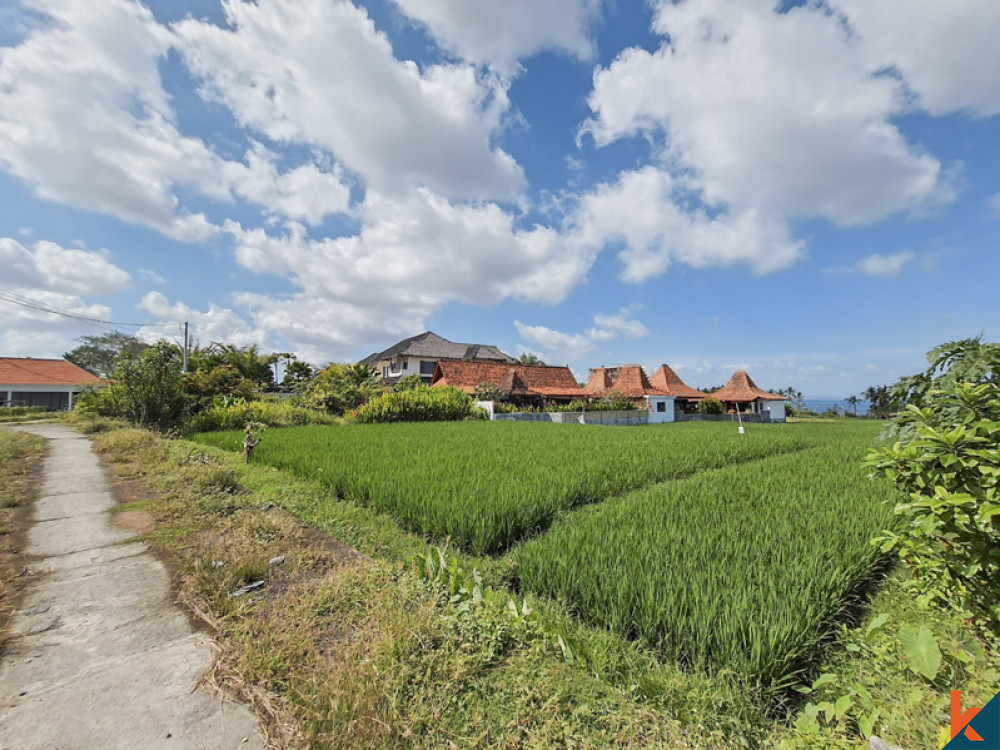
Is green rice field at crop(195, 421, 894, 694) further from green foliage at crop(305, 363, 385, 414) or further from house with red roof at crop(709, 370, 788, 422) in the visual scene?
house with red roof at crop(709, 370, 788, 422)

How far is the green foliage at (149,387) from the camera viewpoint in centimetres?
1130

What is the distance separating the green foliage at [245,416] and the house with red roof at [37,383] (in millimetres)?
16231

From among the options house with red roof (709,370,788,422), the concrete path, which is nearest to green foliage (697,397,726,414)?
house with red roof (709,370,788,422)

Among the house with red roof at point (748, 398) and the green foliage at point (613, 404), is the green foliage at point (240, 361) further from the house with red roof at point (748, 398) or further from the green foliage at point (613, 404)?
the house with red roof at point (748, 398)

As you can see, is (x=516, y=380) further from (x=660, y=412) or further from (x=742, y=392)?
(x=742, y=392)

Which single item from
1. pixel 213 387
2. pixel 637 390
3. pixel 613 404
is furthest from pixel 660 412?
pixel 213 387

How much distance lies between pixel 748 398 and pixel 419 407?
23.8 metres

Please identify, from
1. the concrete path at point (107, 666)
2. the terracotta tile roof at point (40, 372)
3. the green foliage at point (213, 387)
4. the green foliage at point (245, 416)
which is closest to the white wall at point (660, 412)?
the green foliage at point (245, 416)

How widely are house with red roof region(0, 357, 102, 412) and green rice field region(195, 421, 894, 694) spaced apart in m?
27.3

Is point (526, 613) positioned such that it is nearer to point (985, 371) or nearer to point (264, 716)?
point (264, 716)

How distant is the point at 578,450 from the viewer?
352 inches

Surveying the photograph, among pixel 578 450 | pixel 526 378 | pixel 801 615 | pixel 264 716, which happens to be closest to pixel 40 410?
pixel 526 378

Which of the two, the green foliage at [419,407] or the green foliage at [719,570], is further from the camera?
the green foliage at [419,407]

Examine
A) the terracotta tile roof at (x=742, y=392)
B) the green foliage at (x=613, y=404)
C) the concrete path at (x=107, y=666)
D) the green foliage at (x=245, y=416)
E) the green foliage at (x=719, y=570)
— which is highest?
the terracotta tile roof at (x=742, y=392)
